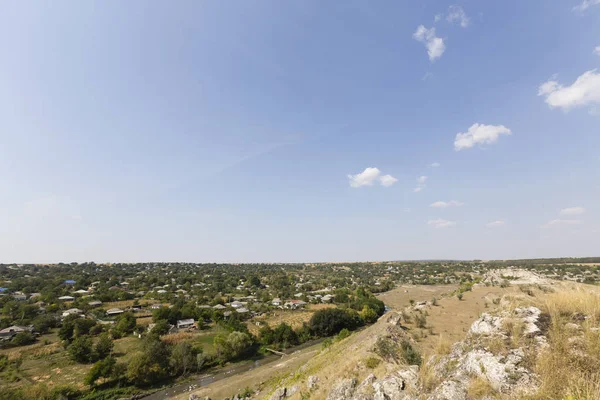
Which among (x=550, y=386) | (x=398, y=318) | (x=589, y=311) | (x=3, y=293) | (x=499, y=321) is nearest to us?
(x=550, y=386)

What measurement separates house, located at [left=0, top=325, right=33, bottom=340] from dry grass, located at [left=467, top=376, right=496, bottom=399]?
69241mm

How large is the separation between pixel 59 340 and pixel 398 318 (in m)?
58.2

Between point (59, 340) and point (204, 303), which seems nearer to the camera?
point (59, 340)

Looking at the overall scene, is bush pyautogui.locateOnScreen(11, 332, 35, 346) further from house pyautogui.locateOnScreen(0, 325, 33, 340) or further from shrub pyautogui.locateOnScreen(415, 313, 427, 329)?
shrub pyautogui.locateOnScreen(415, 313, 427, 329)

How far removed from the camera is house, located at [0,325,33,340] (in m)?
43.9

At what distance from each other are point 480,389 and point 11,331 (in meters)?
71.8

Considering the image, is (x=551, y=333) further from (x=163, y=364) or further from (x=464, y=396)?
(x=163, y=364)

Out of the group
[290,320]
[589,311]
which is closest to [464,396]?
[589,311]

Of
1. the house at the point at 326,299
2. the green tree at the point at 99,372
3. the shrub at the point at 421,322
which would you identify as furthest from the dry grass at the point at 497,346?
the house at the point at 326,299

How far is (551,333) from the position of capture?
675cm

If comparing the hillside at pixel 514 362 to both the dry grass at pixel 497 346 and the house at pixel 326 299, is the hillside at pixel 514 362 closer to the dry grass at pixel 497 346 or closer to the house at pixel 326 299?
the dry grass at pixel 497 346

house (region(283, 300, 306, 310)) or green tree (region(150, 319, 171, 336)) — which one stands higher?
green tree (region(150, 319, 171, 336))

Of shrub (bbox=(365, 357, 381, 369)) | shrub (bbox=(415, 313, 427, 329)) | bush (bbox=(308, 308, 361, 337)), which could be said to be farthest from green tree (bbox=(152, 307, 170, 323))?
shrub (bbox=(365, 357, 381, 369))

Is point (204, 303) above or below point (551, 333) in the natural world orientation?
below
